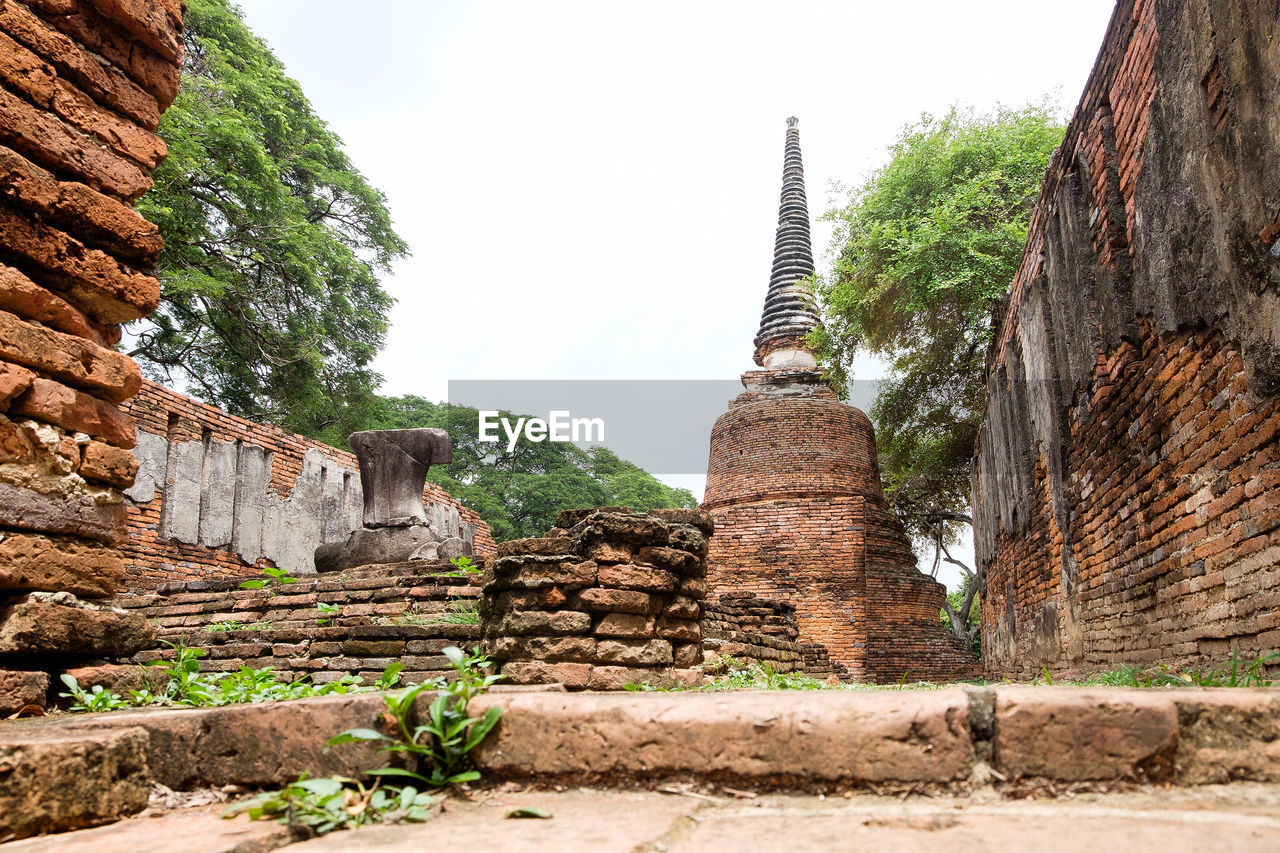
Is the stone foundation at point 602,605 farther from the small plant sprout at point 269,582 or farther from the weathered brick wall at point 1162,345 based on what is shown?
the small plant sprout at point 269,582

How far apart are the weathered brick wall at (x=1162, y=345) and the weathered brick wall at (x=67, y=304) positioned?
4.30 meters

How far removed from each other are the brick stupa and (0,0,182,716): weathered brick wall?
40.1 feet

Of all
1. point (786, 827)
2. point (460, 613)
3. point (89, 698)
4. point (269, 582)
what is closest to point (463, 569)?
point (460, 613)

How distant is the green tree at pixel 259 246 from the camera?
1234 cm

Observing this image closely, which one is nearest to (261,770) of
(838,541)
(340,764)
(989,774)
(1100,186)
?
(340,764)

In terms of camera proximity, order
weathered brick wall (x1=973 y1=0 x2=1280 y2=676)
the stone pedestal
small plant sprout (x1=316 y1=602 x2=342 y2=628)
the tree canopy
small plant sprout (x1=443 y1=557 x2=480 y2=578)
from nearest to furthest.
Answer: weathered brick wall (x1=973 y1=0 x2=1280 y2=676), small plant sprout (x1=316 y1=602 x2=342 y2=628), small plant sprout (x1=443 y1=557 x2=480 y2=578), the stone pedestal, the tree canopy

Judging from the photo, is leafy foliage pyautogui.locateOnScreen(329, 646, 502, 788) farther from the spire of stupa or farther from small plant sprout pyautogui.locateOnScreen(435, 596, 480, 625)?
the spire of stupa

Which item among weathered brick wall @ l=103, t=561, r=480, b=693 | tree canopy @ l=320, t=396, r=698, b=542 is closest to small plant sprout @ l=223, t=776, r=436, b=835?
weathered brick wall @ l=103, t=561, r=480, b=693

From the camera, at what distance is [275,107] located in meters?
14.8

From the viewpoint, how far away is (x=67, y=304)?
2.80 meters

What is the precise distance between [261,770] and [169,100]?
2.80m

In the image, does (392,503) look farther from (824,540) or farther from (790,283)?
(790,283)

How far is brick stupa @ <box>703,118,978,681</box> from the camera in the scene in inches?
551

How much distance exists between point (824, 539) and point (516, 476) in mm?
16041
